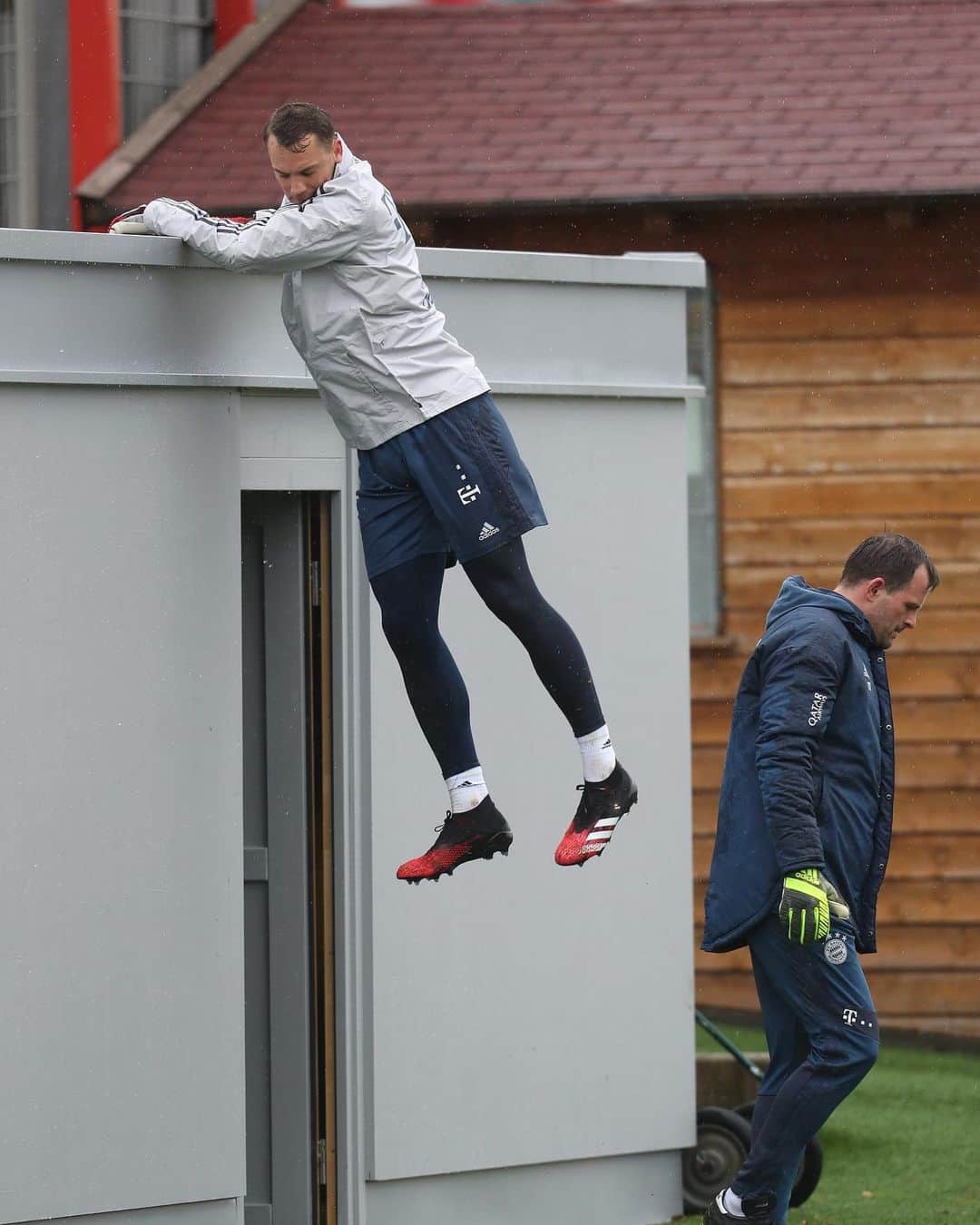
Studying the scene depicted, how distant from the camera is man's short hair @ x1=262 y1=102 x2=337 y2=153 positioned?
480cm

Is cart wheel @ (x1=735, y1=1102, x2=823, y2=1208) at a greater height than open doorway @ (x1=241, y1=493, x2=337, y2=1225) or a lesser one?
lesser

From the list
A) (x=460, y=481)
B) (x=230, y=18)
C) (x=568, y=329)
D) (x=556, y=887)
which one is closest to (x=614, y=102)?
(x=230, y=18)

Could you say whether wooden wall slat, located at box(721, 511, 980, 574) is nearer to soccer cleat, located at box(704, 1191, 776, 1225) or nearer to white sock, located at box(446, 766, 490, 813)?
soccer cleat, located at box(704, 1191, 776, 1225)

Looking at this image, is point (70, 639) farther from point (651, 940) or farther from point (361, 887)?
point (651, 940)

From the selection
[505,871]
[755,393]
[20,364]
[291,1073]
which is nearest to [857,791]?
[505,871]

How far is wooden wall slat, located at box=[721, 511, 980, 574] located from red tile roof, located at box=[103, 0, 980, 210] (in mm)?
1608

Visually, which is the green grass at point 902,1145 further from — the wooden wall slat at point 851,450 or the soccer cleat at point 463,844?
the wooden wall slat at point 851,450

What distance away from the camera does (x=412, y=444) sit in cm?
498

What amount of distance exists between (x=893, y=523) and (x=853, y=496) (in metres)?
0.23

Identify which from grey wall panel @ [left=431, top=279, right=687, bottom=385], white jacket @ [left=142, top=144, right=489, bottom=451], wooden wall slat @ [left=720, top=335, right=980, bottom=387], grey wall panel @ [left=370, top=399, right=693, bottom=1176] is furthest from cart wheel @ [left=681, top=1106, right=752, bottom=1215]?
wooden wall slat @ [left=720, top=335, right=980, bottom=387]

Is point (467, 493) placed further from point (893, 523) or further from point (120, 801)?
point (893, 523)

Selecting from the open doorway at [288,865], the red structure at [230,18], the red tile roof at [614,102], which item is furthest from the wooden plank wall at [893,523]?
the open doorway at [288,865]

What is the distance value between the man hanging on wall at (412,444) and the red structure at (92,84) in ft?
19.2

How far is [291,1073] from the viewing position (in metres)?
6.36
